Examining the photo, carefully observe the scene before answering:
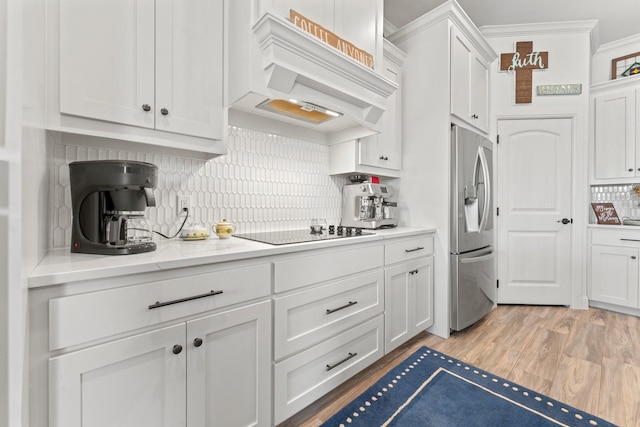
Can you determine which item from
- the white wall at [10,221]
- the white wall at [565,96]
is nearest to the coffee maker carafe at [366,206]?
the white wall at [565,96]

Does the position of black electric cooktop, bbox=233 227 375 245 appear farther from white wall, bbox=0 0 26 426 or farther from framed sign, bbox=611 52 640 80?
framed sign, bbox=611 52 640 80

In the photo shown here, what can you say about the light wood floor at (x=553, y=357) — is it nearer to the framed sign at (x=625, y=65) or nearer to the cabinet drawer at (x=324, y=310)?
the cabinet drawer at (x=324, y=310)

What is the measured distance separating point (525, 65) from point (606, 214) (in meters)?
1.81

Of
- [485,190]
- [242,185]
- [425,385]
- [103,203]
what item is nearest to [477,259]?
[485,190]

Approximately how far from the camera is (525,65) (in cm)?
315

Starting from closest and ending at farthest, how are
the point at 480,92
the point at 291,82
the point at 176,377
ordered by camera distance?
1. the point at 176,377
2. the point at 291,82
3. the point at 480,92

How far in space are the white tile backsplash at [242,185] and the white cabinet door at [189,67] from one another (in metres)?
0.33

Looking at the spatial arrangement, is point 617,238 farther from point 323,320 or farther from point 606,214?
point 323,320

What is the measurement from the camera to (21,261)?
658 mm

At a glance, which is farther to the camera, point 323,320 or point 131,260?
point 323,320

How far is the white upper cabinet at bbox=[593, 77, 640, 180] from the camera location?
3035 mm

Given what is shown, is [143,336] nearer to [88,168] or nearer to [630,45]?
[88,168]

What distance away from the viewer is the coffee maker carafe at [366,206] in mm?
2252

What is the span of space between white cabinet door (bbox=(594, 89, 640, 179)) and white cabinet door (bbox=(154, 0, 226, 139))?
397cm
